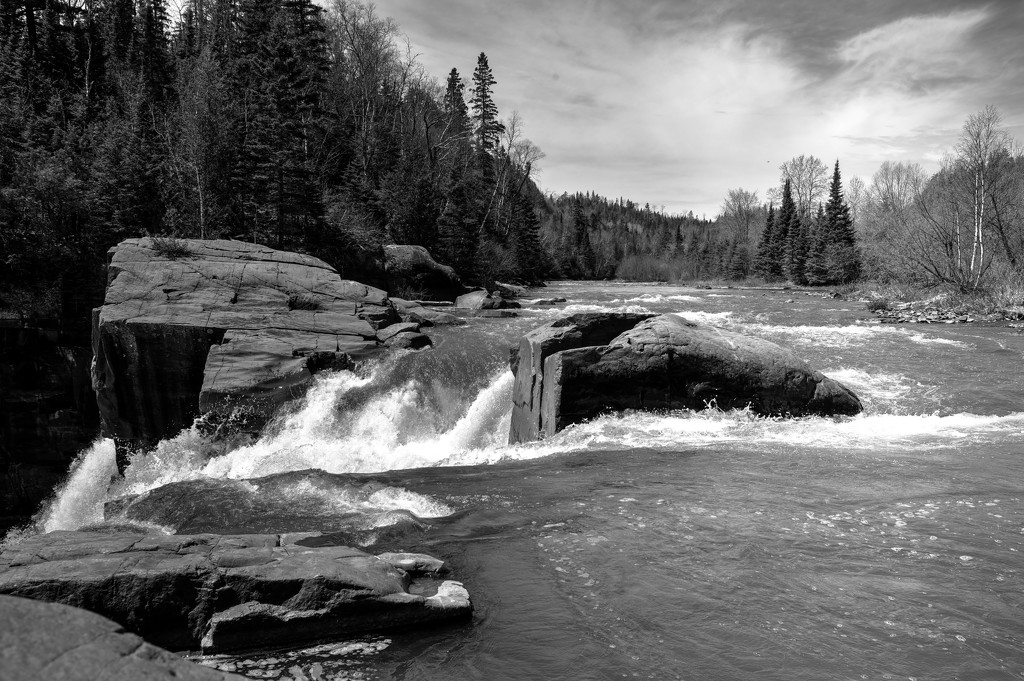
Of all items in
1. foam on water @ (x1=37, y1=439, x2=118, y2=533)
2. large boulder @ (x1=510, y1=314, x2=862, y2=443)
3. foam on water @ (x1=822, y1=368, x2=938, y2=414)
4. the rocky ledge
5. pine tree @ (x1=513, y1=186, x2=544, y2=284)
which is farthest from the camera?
pine tree @ (x1=513, y1=186, x2=544, y2=284)

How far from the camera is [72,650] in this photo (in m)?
1.87

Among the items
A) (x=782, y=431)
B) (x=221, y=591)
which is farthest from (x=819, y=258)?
(x=221, y=591)

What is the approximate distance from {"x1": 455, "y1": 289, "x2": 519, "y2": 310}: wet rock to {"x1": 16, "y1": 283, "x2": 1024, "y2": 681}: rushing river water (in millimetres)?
12129

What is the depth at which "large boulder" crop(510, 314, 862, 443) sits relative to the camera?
9.48 meters

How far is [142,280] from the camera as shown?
14.0 metres

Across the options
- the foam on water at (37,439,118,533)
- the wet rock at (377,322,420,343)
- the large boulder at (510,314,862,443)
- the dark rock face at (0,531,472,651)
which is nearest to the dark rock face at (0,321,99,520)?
the foam on water at (37,439,118,533)

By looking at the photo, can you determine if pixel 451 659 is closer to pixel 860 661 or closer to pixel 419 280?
pixel 860 661

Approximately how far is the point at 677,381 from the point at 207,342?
1046cm

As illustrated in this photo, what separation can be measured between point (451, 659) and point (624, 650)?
41.9 inches

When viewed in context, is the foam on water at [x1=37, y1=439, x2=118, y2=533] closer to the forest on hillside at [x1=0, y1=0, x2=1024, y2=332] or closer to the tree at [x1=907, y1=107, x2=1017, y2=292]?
Result: the forest on hillside at [x1=0, y1=0, x2=1024, y2=332]

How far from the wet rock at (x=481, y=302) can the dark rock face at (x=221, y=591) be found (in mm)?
19269

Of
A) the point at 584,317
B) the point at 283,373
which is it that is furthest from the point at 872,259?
the point at 283,373

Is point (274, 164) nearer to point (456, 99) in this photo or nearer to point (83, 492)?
point (83, 492)

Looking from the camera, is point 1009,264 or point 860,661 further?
point 1009,264
